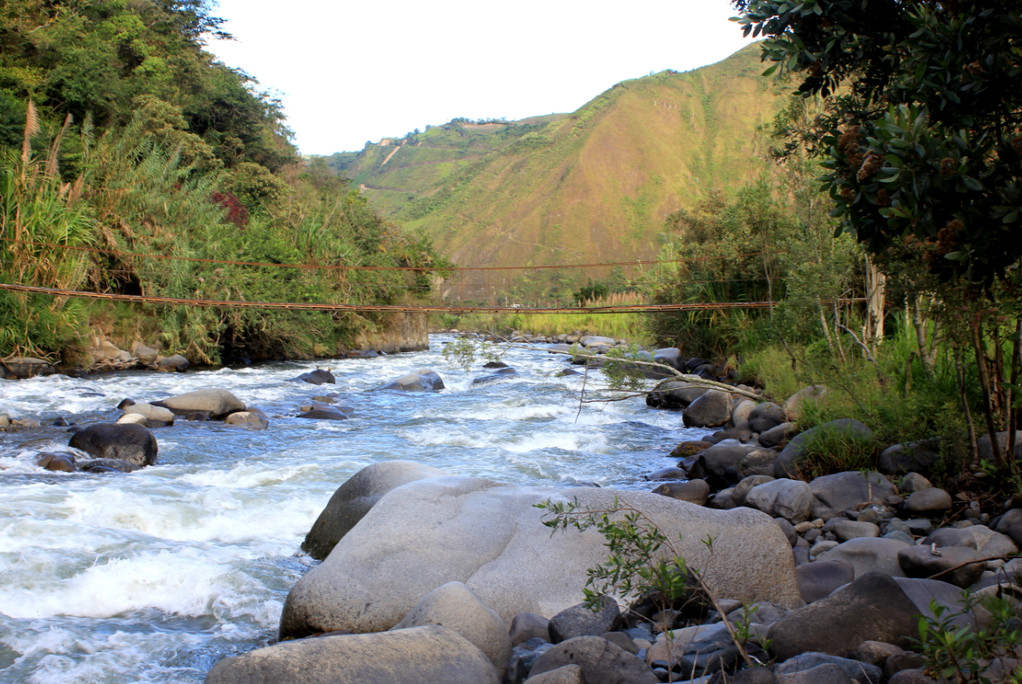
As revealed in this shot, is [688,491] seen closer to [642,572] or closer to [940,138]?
[642,572]

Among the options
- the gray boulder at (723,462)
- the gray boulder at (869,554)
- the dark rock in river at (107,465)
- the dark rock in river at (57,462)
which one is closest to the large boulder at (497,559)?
the gray boulder at (869,554)

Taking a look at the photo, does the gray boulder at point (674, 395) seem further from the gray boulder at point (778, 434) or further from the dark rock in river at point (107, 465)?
the dark rock in river at point (107, 465)

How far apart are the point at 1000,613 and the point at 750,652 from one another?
0.90 metres

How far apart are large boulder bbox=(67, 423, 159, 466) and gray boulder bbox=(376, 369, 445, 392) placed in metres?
4.93

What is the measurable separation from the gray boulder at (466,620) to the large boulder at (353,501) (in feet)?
4.49

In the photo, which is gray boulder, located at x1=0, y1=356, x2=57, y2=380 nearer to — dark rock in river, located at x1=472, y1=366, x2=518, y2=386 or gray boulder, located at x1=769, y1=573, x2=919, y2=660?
dark rock in river, located at x1=472, y1=366, x2=518, y2=386

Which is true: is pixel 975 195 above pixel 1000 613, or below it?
above

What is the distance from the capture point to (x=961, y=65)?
2016mm

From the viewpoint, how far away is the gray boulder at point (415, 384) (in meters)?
10.8

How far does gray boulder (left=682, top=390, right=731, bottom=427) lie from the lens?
25.8ft

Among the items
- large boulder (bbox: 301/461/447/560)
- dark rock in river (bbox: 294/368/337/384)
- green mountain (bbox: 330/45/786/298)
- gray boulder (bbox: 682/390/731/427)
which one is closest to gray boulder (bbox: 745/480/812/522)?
large boulder (bbox: 301/461/447/560)

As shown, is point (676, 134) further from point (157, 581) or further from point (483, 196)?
point (157, 581)

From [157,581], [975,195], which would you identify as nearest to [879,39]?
[975,195]

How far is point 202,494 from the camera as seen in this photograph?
4.87 meters
